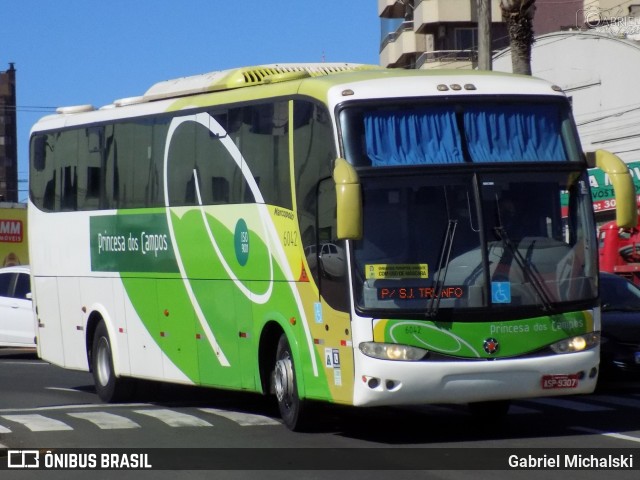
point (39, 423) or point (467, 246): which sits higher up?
point (467, 246)

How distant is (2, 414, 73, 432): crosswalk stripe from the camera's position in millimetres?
13805

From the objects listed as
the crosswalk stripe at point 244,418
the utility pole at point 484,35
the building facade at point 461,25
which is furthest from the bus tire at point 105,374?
the building facade at point 461,25

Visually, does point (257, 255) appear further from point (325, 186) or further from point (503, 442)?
point (503, 442)

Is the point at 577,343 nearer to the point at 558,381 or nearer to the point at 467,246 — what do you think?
the point at 558,381

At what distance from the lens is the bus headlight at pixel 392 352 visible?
11812 millimetres

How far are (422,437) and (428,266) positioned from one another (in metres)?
1.90

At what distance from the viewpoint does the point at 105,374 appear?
17797mm

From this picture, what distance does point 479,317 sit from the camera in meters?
11.9

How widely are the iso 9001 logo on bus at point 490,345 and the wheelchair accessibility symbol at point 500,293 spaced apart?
353 mm

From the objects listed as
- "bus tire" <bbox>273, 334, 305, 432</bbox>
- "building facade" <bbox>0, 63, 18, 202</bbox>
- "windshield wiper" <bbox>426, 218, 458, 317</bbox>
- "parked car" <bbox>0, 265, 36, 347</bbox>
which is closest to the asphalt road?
"bus tire" <bbox>273, 334, 305, 432</bbox>

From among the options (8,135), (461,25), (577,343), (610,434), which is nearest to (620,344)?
(610,434)

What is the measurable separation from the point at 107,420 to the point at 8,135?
4421 inches

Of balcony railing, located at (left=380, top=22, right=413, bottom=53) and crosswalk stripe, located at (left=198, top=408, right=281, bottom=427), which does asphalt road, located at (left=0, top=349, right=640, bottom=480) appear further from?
balcony railing, located at (left=380, top=22, right=413, bottom=53)

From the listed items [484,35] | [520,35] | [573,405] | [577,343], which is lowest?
[573,405]
